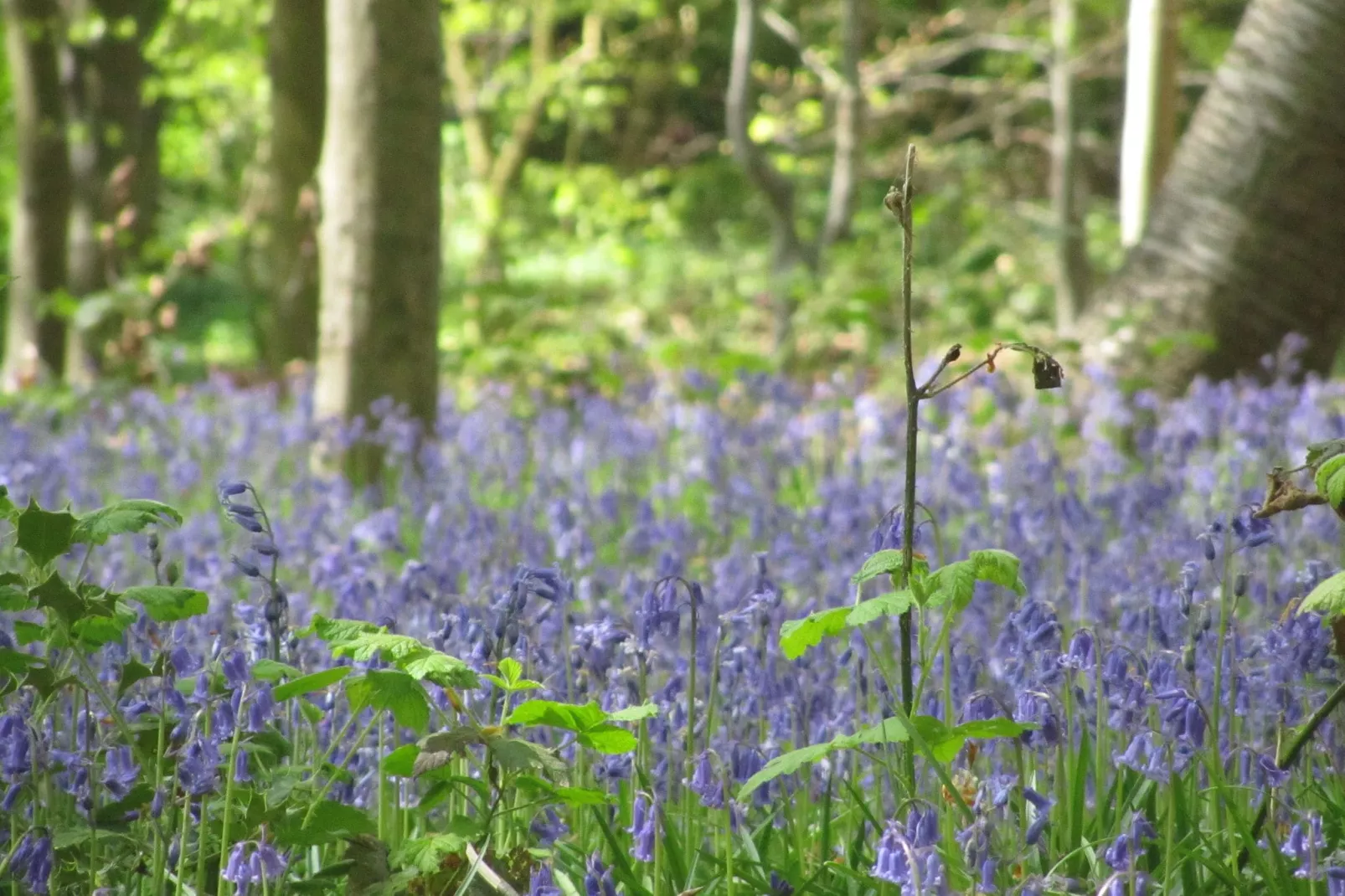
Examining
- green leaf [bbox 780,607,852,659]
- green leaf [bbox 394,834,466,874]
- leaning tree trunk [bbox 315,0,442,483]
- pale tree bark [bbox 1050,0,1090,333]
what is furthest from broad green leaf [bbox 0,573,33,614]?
pale tree bark [bbox 1050,0,1090,333]

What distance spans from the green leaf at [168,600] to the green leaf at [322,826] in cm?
30

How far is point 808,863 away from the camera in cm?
236

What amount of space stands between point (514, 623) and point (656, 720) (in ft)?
1.61

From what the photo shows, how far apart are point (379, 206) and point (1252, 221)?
11.4ft

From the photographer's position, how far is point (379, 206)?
221 inches

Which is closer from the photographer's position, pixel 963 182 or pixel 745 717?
pixel 745 717

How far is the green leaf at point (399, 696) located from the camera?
1803 millimetres

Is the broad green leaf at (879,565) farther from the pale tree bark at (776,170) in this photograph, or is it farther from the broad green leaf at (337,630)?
the pale tree bark at (776,170)

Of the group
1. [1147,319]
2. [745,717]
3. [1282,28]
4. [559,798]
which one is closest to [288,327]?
[1147,319]

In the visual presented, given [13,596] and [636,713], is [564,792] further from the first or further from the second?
[13,596]

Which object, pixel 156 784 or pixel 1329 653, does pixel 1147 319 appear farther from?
pixel 156 784

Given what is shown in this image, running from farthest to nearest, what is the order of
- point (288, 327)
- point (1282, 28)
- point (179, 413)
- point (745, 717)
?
point (288, 327) < point (179, 413) < point (1282, 28) < point (745, 717)

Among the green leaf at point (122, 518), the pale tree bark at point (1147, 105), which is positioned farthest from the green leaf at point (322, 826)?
the pale tree bark at point (1147, 105)

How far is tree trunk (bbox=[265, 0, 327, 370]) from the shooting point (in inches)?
388
